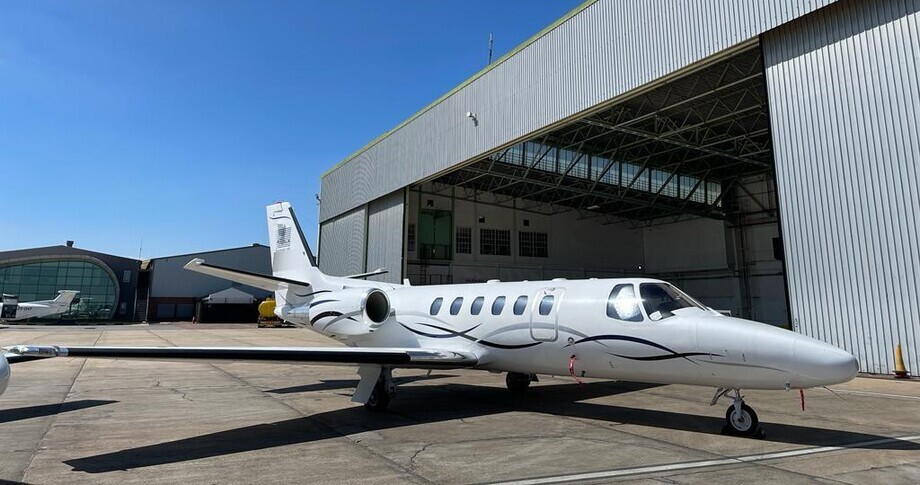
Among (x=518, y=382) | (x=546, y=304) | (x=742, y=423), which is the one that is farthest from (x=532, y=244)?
(x=742, y=423)

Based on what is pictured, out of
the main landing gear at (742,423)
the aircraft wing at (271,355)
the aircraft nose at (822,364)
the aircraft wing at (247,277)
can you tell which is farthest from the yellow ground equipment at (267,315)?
the aircraft nose at (822,364)

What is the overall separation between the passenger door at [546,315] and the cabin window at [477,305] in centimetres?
125

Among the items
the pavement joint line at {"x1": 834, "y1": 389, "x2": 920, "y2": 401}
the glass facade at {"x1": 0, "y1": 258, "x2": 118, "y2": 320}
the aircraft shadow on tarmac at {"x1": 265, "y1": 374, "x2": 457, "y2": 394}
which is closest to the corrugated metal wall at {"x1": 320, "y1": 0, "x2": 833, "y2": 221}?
the pavement joint line at {"x1": 834, "y1": 389, "x2": 920, "y2": 401}

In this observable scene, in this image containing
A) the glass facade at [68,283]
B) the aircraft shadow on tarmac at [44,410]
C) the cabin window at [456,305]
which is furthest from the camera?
the glass facade at [68,283]

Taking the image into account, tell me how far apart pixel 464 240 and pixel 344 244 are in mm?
8697

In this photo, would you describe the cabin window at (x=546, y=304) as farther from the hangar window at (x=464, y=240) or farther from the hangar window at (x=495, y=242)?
the hangar window at (x=495, y=242)

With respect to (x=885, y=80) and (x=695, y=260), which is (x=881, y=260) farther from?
(x=695, y=260)

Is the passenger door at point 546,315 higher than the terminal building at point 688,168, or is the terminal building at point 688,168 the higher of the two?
the terminal building at point 688,168

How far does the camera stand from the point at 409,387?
40.4ft

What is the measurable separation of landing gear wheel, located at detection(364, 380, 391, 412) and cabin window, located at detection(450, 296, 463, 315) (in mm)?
2160

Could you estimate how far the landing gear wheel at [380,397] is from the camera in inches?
351

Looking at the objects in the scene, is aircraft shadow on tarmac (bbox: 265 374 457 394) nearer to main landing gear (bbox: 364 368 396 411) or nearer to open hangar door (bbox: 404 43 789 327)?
main landing gear (bbox: 364 368 396 411)

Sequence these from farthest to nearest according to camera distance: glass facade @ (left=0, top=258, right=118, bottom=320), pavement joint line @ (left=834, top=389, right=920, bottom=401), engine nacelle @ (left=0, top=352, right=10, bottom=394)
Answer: glass facade @ (left=0, top=258, right=118, bottom=320) → pavement joint line @ (left=834, top=389, right=920, bottom=401) → engine nacelle @ (left=0, top=352, right=10, bottom=394)

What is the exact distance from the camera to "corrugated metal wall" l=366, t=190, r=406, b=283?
28.0m
